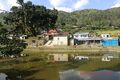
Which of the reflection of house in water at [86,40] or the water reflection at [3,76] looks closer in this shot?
the water reflection at [3,76]

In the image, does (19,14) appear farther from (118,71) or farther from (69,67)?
(118,71)

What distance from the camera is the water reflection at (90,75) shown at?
34844mm

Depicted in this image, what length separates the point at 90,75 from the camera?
121ft

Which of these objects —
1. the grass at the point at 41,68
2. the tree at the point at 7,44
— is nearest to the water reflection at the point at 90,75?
the grass at the point at 41,68

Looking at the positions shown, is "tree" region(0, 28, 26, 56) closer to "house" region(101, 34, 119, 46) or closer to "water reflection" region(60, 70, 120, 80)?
"water reflection" region(60, 70, 120, 80)

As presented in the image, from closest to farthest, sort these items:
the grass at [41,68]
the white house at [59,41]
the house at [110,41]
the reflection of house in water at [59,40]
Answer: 1. the grass at [41,68]
2. the house at [110,41]
3. the reflection of house in water at [59,40]
4. the white house at [59,41]

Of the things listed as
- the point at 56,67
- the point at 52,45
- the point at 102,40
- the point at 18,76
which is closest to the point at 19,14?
the point at 52,45

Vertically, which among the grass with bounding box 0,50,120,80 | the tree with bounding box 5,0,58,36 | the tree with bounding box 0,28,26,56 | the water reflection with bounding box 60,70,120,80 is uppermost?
the tree with bounding box 5,0,58,36

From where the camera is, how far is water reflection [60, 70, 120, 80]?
114 ft

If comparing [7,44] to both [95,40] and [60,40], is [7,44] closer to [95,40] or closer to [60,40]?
[60,40]

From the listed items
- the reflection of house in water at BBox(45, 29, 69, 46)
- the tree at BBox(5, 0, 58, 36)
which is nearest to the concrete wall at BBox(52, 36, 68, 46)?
the reflection of house in water at BBox(45, 29, 69, 46)

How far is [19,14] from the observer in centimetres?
8300

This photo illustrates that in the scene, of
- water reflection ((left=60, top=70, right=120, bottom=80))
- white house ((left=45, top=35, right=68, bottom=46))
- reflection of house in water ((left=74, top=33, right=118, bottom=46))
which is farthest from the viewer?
white house ((left=45, top=35, right=68, bottom=46))

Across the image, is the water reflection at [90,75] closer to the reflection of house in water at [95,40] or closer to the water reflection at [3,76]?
the water reflection at [3,76]
